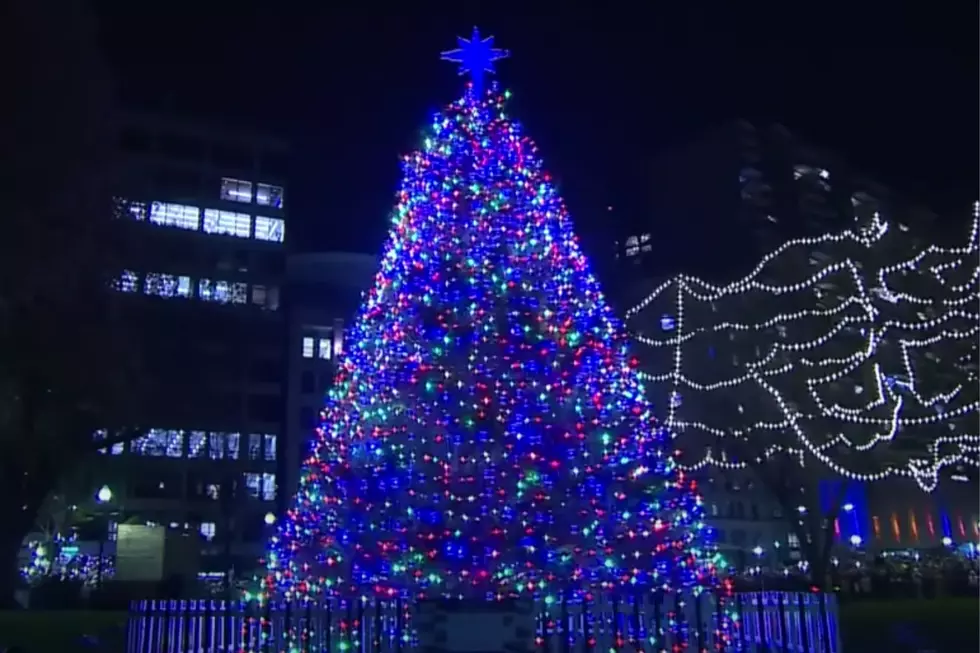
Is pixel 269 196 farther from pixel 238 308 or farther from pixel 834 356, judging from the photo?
pixel 834 356

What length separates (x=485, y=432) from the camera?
13562 mm

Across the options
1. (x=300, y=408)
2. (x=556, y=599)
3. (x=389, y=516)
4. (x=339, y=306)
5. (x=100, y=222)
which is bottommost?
(x=556, y=599)

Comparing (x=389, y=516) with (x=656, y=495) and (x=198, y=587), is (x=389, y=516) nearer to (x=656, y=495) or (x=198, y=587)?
(x=656, y=495)

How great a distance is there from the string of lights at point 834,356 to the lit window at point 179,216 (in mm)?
43926

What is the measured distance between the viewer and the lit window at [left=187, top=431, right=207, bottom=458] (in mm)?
59719

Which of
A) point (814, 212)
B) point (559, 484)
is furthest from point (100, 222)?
point (814, 212)

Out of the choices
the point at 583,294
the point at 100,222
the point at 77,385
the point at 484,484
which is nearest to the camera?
the point at 484,484

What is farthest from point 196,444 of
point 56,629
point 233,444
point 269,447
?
point 56,629

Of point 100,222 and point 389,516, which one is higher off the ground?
point 100,222

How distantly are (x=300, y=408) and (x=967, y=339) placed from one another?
50486 mm

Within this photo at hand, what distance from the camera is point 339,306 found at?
2670 inches

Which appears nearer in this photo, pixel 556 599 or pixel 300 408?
pixel 556 599

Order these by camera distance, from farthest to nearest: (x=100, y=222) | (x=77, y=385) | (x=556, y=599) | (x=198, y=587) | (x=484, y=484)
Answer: (x=198, y=587)
(x=77, y=385)
(x=100, y=222)
(x=484, y=484)
(x=556, y=599)

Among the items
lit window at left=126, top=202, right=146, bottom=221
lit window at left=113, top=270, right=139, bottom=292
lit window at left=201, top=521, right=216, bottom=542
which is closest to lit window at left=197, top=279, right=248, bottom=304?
lit window at left=201, top=521, right=216, bottom=542
